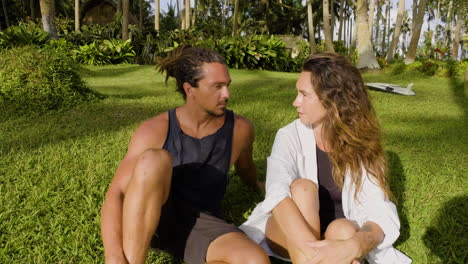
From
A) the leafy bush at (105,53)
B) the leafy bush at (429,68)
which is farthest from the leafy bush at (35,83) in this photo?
the leafy bush at (429,68)

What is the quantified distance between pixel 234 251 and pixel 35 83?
5.83 m

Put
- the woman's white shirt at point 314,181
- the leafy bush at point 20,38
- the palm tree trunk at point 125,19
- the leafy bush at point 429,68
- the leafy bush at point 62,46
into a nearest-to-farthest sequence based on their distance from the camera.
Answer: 1. the woman's white shirt at point 314,181
2. the leafy bush at point 20,38
3. the leafy bush at point 429,68
4. the leafy bush at point 62,46
5. the palm tree trunk at point 125,19

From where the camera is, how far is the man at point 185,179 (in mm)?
2006

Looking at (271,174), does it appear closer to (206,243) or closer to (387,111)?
(206,243)

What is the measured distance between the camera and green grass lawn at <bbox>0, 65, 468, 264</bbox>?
2.89 m

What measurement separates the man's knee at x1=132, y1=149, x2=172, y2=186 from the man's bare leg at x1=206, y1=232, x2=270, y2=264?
0.46 metres

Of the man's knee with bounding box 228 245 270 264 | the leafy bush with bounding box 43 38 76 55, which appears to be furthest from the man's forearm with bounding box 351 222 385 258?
the leafy bush with bounding box 43 38 76 55

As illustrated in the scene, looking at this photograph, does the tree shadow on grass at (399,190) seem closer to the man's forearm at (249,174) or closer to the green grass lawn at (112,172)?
the green grass lawn at (112,172)

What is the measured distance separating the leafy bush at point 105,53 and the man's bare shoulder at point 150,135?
1333 cm

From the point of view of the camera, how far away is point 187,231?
2363 millimetres

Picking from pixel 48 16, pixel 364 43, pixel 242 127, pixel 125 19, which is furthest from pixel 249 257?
pixel 125 19

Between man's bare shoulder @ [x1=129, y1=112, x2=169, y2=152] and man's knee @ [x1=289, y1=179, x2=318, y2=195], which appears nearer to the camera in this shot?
man's knee @ [x1=289, y1=179, x2=318, y2=195]

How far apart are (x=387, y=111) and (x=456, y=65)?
299 inches

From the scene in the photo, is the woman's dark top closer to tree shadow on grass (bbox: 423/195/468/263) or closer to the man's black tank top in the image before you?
the man's black tank top
